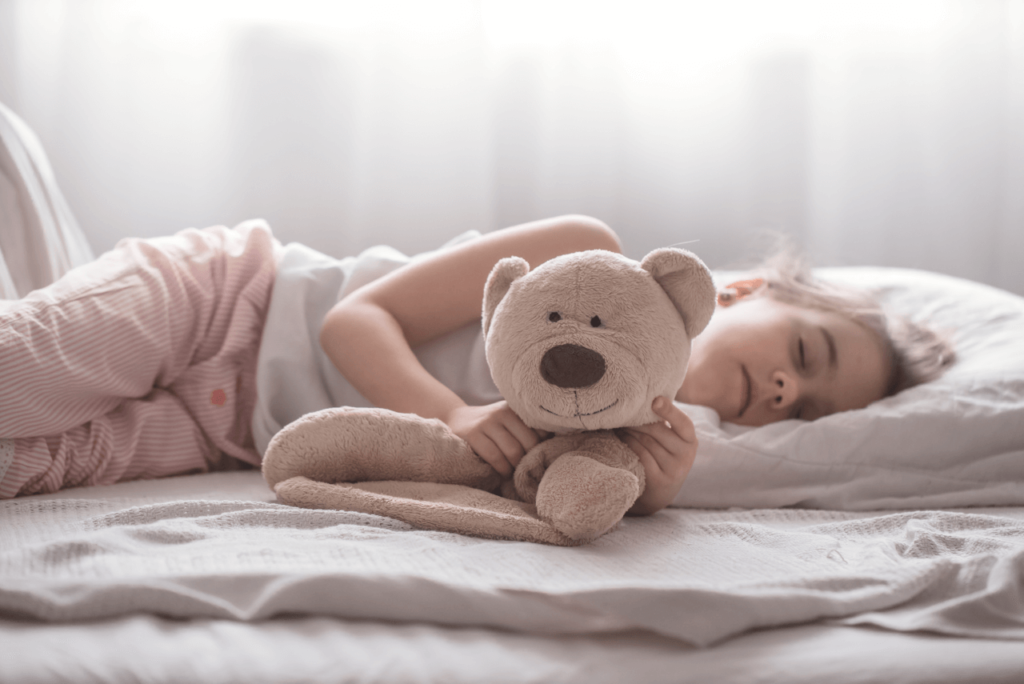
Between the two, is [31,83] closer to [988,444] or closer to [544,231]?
[544,231]

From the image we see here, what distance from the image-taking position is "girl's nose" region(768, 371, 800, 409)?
2.81 ft

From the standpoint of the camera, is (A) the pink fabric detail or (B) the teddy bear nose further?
(A) the pink fabric detail

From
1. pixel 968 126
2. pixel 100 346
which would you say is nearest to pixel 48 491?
pixel 100 346

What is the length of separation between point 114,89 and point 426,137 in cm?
62

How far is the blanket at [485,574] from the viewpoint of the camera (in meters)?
0.43

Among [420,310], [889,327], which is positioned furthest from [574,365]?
[889,327]

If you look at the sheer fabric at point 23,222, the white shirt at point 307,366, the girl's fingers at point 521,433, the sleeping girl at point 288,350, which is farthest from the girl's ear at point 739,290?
the sheer fabric at point 23,222

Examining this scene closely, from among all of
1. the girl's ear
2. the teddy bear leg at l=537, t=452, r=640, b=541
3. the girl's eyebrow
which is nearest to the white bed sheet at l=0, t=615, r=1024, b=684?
the teddy bear leg at l=537, t=452, r=640, b=541

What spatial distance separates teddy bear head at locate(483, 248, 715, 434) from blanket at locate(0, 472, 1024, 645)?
110 mm

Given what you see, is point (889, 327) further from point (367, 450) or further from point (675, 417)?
point (367, 450)

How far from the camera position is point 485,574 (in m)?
0.48

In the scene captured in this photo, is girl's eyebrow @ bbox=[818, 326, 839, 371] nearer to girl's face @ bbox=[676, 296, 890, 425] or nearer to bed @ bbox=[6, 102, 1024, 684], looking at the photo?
girl's face @ bbox=[676, 296, 890, 425]

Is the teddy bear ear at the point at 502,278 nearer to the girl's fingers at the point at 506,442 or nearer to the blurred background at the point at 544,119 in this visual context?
the girl's fingers at the point at 506,442

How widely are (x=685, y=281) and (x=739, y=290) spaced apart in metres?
0.49
